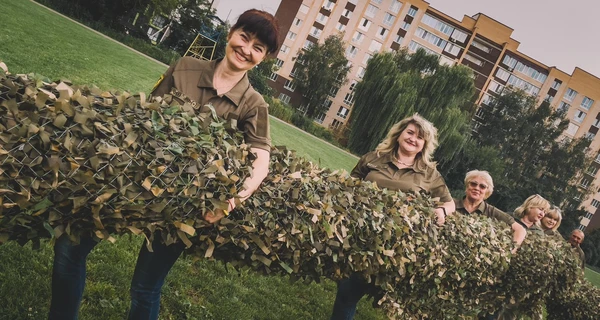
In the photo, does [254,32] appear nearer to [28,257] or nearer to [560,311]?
[28,257]

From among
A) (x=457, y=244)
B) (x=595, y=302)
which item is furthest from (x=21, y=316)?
(x=595, y=302)

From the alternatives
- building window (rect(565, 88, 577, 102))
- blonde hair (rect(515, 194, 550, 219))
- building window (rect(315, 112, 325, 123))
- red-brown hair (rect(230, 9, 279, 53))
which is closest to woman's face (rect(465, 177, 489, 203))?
blonde hair (rect(515, 194, 550, 219))

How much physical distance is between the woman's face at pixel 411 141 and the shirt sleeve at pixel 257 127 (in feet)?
6.20

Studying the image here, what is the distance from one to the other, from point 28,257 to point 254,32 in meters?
3.17

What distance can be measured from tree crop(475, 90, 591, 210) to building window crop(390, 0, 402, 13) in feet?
61.9

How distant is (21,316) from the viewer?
3012 millimetres

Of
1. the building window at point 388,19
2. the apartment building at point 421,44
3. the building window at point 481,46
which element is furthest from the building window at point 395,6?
the building window at point 481,46

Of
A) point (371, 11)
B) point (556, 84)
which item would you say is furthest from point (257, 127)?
point (556, 84)

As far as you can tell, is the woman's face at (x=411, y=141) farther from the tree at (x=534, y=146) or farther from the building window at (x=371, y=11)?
the building window at (x=371, y=11)

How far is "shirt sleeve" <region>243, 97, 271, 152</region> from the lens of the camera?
239 cm

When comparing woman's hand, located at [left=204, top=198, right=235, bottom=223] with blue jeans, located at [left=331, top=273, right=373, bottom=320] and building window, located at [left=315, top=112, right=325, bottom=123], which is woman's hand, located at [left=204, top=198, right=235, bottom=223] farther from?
building window, located at [left=315, top=112, right=325, bottom=123]

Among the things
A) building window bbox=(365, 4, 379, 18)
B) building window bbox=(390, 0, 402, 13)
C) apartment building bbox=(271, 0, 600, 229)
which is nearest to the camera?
apartment building bbox=(271, 0, 600, 229)

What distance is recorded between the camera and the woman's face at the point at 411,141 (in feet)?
12.7

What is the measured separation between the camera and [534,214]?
19.3ft
